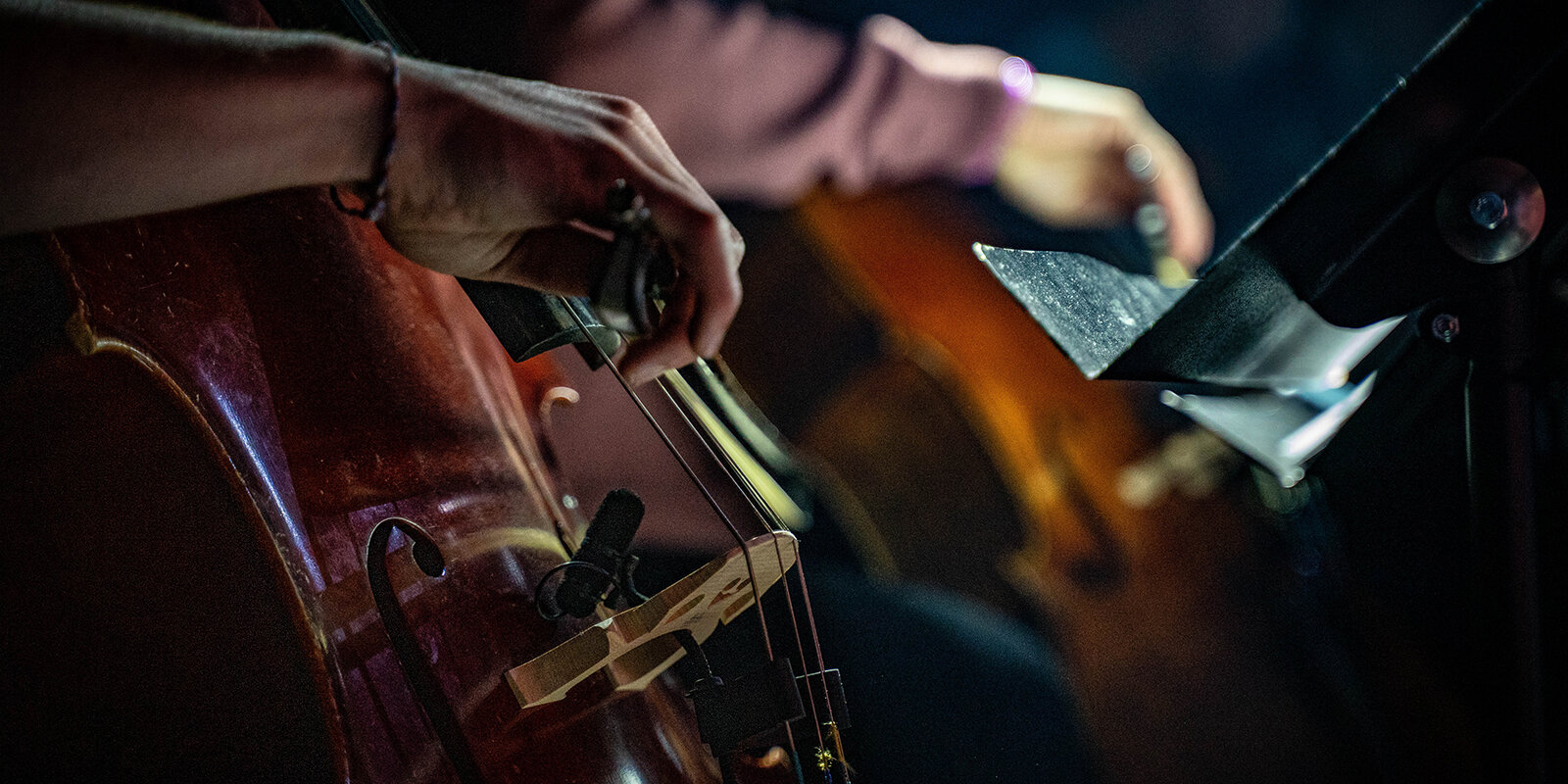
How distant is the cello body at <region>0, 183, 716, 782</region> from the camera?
341 millimetres

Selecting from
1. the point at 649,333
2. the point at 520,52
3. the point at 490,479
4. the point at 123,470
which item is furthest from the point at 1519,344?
the point at 520,52

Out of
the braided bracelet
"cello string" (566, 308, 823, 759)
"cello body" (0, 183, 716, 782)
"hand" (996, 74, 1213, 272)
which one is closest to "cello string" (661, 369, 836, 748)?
"cello string" (566, 308, 823, 759)

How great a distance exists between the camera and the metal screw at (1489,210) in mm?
331

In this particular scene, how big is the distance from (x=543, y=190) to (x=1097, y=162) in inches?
30.1

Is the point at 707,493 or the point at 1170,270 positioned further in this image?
the point at 1170,270

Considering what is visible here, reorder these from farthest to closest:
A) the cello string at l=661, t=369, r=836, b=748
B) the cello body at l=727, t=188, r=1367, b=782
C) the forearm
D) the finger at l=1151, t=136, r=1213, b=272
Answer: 1. the finger at l=1151, t=136, r=1213, b=272
2. the cello body at l=727, t=188, r=1367, b=782
3. the cello string at l=661, t=369, r=836, b=748
4. the forearm

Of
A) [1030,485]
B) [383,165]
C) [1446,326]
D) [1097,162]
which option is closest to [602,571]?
[383,165]

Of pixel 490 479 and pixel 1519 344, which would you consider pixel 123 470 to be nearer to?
pixel 490 479

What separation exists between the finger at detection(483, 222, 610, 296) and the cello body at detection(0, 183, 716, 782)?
102 mm

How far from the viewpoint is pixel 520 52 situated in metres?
0.79

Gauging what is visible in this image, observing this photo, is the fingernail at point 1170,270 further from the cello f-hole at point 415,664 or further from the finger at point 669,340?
the cello f-hole at point 415,664

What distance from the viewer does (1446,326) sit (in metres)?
0.36

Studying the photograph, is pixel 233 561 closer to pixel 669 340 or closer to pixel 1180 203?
pixel 669 340

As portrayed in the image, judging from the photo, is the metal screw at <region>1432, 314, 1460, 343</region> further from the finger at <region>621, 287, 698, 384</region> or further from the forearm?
the forearm
